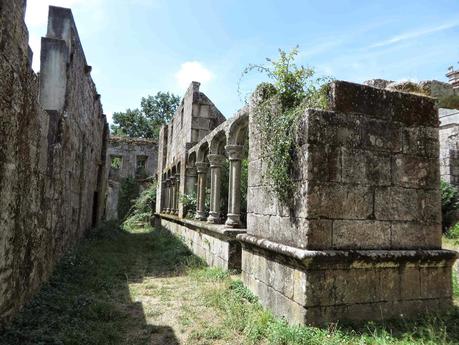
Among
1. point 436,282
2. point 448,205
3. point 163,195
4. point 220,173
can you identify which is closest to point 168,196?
point 163,195

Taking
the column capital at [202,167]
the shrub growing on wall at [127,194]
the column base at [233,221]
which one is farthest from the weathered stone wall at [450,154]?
the shrub growing on wall at [127,194]

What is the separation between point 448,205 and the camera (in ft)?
25.7

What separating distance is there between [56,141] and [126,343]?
3006mm

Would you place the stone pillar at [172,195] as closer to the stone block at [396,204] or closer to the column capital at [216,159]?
the column capital at [216,159]

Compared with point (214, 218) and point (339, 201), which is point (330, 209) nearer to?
point (339, 201)

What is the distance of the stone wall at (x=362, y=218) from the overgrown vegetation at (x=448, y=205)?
4.83 m

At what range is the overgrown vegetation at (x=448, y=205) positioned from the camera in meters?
7.72

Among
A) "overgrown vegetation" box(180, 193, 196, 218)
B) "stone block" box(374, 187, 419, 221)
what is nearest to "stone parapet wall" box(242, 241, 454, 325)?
"stone block" box(374, 187, 419, 221)

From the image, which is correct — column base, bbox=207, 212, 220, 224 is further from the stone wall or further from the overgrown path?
the stone wall

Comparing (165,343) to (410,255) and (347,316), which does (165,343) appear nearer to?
(347,316)

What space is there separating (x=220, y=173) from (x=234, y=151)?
1499 mm

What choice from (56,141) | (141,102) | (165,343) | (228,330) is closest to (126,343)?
(165,343)

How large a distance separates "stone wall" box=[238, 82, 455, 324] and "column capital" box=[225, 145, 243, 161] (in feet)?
7.51

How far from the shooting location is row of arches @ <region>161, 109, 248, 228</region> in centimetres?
585
